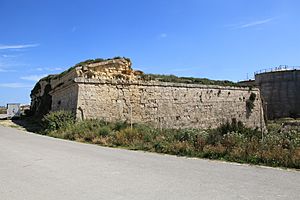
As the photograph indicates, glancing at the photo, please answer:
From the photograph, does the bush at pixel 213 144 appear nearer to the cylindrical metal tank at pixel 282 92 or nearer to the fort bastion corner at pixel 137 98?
the fort bastion corner at pixel 137 98

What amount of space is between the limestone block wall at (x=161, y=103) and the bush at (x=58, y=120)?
709 millimetres

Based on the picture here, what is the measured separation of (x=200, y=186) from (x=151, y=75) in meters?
19.9

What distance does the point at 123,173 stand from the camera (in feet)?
22.1

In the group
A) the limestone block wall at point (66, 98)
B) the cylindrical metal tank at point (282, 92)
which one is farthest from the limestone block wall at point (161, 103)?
the cylindrical metal tank at point (282, 92)

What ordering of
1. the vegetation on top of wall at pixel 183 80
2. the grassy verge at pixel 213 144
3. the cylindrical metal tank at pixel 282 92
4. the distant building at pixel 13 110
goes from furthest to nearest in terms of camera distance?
the cylindrical metal tank at pixel 282 92 < the distant building at pixel 13 110 < the vegetation on top of wall at pixel 183 80 < the grassy verge at pixel 213 144

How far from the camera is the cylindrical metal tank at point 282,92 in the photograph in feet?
142

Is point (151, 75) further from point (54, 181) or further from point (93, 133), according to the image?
point (54, 181)

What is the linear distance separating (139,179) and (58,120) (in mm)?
14240

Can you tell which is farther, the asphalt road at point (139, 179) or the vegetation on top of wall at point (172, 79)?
the vegetation on top of wall at point (172, 79)

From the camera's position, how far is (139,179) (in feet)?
20.1

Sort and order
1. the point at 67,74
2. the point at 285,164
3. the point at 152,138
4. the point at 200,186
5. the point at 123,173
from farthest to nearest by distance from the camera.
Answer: the point at 67,74
the point at 152,138
the point at 285,164
the point at 123,173
the point at 200,186

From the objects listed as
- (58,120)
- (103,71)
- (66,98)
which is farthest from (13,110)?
(58,120)

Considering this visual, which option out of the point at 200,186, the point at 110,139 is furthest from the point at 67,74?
the point at 200,186

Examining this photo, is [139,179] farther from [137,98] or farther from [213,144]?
[137,98]
